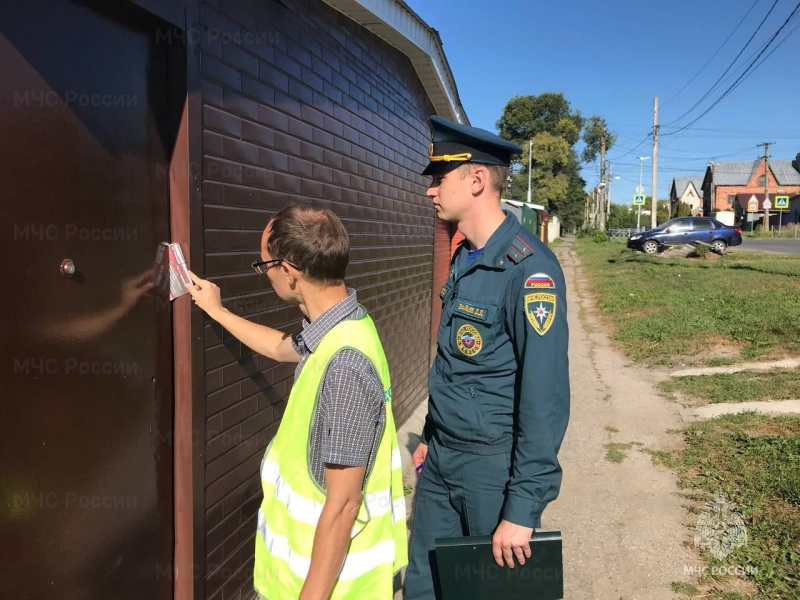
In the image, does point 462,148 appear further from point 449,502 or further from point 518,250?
point 449,502

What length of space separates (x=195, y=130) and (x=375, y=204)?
2440 millimetres

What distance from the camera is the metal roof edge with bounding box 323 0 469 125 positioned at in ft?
12.3

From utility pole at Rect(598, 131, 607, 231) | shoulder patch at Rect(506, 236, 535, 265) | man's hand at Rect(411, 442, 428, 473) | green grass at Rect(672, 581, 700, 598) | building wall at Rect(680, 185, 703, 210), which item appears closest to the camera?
shoulder patch at Rect(506, 236, 535, 265)

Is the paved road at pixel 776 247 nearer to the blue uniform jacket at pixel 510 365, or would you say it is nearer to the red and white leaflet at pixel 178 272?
the blue uniform jacket at pixel 510 365

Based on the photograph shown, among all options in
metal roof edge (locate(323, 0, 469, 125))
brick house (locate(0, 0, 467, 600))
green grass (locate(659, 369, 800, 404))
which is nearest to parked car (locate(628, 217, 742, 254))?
green grass (locate(659, 369, 800, 404))

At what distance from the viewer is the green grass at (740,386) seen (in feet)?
19.7

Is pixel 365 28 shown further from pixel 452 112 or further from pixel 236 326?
pixel 452 112

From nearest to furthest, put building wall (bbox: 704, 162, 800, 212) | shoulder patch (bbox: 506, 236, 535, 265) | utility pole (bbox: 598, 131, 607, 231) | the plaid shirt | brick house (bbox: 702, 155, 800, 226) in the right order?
the plaid shirt < shoulder patch (bbox: 506, 236, 535, 265) < utility pole (bbox: 598, 131, 607, 231) < brick house (bbox: 702, 155, 800, 226) < building wall (bbox: 704, 162, 800, 212)

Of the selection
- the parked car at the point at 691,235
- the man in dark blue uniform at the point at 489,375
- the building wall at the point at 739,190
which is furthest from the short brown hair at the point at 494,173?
the building wall at the point at 739,190

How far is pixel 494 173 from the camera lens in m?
2.20

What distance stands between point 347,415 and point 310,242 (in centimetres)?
45

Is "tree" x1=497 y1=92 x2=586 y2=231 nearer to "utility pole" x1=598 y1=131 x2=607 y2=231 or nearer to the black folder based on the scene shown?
"utility pole" x1=598 y1=131 x2=607 y2=231

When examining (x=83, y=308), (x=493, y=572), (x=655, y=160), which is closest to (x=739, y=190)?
(x=655, y=160)

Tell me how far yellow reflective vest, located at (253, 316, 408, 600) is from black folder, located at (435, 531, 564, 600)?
0.32 meters
